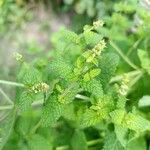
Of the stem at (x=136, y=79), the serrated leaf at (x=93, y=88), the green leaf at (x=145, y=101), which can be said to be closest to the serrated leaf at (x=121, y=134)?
the serrated leaf at (x=93, y=88)

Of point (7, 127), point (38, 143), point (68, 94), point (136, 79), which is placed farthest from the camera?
point (136, 79)

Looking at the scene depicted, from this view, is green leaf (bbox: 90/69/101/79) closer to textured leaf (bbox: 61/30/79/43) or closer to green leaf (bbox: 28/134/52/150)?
textured leaf (bbox: 61/30/79/43)

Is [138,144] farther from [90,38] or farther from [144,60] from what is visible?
[90,38]

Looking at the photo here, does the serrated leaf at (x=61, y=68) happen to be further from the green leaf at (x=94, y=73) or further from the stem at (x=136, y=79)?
the stem at (x=136, y=79)

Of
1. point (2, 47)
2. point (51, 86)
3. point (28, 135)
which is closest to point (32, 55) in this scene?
point (2, 47)

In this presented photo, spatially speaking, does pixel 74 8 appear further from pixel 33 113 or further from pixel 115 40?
pixel 33 113

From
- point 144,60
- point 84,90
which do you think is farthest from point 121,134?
point 144,60
